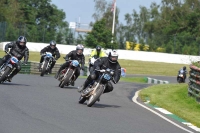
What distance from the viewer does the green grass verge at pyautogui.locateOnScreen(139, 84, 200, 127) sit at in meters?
15.5

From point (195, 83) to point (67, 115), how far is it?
711 cm

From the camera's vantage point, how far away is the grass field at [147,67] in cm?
5460

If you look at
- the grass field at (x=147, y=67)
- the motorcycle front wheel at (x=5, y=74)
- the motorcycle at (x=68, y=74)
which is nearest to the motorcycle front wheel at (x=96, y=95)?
the motorcycle front wheel at (x=5, y=74)

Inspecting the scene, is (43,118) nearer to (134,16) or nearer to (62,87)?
(62,87)

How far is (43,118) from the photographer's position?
11922 millimetres

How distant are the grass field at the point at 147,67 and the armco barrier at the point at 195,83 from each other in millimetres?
33156

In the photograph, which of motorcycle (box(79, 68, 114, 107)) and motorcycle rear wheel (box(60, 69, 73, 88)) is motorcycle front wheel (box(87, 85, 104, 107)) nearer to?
motorcycle (box(79, 68, 114, 107))

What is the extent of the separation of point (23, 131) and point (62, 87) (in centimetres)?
1105

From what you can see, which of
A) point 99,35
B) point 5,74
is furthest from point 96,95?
point 99,35

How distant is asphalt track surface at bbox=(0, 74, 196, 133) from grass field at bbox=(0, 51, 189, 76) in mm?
36159

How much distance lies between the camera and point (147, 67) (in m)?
57.8

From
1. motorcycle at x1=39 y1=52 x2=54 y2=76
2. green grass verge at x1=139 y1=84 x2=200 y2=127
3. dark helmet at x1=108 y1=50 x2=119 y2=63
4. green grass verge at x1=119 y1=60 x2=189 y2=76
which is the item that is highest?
dark helmet at x1=108 y1=50 x2=119 y2=63

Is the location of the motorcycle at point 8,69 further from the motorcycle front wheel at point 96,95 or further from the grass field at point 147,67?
the grass field at point 147,67

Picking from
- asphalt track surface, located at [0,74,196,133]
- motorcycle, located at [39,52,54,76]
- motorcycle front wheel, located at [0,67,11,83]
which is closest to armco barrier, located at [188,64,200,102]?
asphalt track surface, located at [0,74,196,133]
